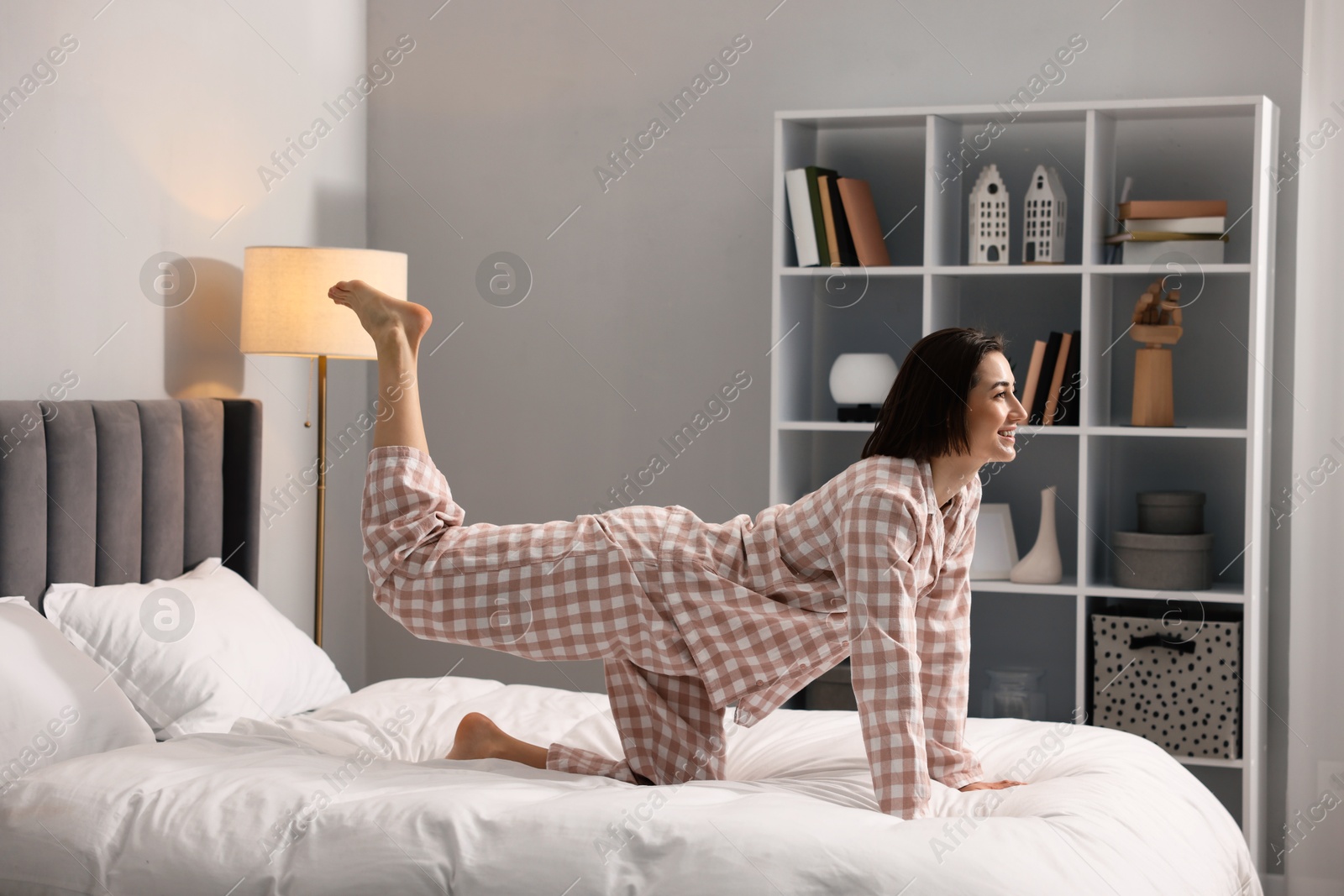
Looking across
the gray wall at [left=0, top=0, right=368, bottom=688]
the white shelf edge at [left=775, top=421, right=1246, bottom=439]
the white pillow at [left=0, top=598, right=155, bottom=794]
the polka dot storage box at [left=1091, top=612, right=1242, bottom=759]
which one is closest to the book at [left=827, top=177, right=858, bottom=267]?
the white shelf edge at [left=775, top=421, right=1246, bottom=439]

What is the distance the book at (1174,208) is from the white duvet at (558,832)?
143cm

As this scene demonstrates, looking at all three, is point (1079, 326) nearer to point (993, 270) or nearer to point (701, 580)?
point (993, 270)

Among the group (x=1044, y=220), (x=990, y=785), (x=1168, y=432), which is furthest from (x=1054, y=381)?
(x=990, y=785)

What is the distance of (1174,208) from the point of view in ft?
9.36

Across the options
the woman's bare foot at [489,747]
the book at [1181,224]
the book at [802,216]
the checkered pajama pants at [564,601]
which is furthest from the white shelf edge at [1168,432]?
the woman's bare foot at [489,747]

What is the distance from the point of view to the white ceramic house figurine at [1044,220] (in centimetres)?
294

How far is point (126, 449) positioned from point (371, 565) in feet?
2.44

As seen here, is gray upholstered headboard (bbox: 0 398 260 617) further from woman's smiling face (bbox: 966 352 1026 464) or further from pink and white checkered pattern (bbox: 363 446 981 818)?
woman's smiling face (bbox: 966 352 1026 464)

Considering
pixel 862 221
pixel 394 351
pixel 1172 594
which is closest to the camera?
pixel 394 351

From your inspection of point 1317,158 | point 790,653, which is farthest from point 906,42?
point 790,653

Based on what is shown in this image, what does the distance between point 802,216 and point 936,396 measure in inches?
49.6

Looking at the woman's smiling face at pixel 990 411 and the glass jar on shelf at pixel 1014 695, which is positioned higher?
the woman's smiling face at pixel 990 411

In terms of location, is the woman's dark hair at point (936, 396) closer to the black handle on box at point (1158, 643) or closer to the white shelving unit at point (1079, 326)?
the white shelving unit at point (1079, 326)

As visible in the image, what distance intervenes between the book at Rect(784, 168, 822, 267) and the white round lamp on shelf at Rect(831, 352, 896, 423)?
258 mm
